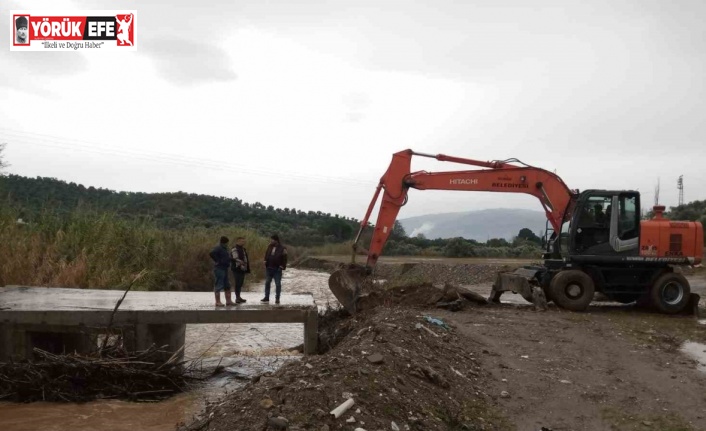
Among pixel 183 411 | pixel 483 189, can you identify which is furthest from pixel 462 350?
pixel 483 189

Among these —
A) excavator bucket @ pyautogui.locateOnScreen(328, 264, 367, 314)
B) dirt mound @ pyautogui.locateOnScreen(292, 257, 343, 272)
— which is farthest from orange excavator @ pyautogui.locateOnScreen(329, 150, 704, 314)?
dirt mound @ pyautogui.locateOnScreen(292, 257, 343, 272)

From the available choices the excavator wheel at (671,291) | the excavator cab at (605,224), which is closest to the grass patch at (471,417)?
the excavator cab at (605,224)

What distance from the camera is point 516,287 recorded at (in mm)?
12906

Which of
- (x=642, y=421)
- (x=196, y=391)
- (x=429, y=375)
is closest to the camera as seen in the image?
(x=642, y=421)

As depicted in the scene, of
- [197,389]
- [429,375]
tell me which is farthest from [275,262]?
[429,375]

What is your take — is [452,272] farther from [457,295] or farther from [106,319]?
[106,319]

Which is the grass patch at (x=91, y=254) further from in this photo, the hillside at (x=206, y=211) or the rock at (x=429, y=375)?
the hillside at (x=206, y=211)

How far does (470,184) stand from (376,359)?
25.7ft

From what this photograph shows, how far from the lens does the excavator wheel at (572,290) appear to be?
41.2 ft

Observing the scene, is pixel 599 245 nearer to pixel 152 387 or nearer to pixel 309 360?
pixel 309 360

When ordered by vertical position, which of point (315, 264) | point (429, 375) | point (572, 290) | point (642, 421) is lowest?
point (315, 264)

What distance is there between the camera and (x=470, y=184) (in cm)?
1345

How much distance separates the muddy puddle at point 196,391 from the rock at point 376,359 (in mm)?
2752

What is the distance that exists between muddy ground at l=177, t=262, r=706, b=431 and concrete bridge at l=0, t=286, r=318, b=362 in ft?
5.16
